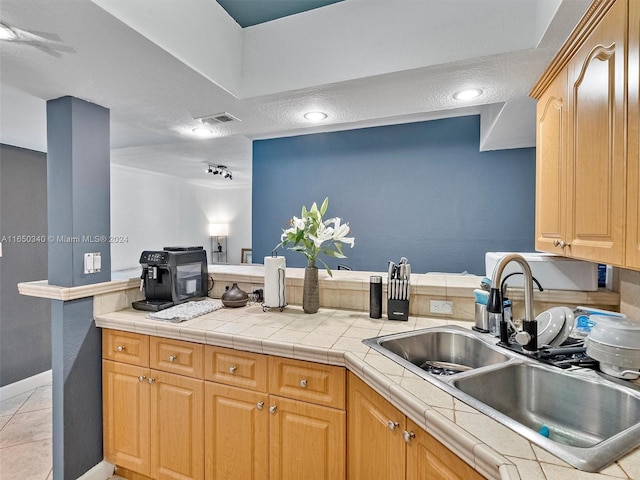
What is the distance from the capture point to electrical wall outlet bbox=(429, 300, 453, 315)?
5.85 ft

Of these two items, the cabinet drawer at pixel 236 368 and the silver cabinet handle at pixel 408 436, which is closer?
the silver cabinet handle at pixel 408 436

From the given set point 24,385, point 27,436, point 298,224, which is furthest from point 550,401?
point 24,385

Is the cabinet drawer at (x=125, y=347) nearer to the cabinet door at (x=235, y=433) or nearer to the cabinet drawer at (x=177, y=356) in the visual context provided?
the cabinet drawer at (x=177, y=356)

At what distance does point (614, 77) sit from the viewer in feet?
3.26

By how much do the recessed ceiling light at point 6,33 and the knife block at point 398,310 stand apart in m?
2.01

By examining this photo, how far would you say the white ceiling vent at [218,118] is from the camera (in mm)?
2082

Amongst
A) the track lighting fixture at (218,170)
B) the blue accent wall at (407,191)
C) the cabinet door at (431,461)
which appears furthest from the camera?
the track lighting fixture at (218,170)

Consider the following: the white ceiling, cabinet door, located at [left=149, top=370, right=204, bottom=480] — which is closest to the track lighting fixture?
the white ceiling

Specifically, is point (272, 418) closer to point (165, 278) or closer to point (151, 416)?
point (151, 416)

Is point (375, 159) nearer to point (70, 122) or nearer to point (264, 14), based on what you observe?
point (264, 14)

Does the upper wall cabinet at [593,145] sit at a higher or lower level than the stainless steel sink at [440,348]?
higher

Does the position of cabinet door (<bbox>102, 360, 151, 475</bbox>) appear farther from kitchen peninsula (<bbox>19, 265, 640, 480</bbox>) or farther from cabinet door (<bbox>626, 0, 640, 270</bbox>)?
cabinet door (<bbox>626, 0, 640, 270</bbox>)

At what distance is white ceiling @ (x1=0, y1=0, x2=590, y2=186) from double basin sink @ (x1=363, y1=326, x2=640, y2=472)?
49.3 inches

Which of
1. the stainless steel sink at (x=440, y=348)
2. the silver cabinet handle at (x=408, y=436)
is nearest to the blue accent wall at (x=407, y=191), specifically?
the stainless steel sink at (x=440, y=348)
